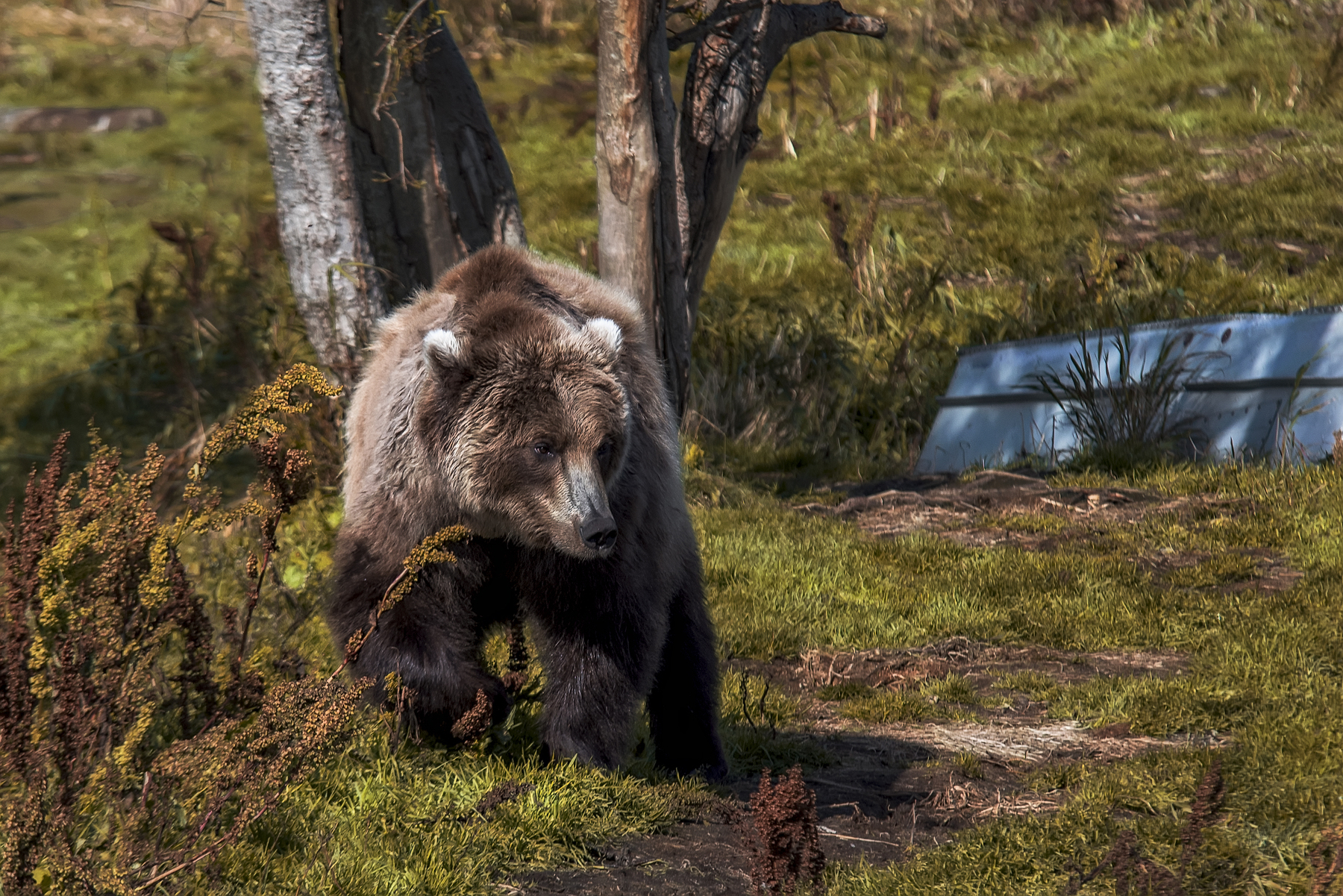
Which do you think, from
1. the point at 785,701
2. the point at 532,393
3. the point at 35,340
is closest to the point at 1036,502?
the point at 785,701

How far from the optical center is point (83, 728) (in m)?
3.53

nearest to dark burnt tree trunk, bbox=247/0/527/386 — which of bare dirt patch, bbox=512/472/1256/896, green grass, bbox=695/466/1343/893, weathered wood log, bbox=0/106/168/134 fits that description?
green grass, bbox=695/466/1343/893

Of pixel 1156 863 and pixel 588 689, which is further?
pixel 588 689

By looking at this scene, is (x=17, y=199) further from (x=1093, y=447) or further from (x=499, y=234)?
(x=1093, y=447)

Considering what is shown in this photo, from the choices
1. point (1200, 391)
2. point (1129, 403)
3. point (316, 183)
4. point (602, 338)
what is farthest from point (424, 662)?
point (1200, 391)

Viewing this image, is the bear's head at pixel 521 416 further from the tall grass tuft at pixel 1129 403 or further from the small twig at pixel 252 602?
the tall grass tuft at pixel 1129 403

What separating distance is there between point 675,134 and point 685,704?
382 centimetres

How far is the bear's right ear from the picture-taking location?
4.12 meters

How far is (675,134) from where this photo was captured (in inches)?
295

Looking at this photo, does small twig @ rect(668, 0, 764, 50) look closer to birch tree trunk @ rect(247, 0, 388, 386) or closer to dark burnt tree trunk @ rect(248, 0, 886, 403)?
dark burnt tree trunk @ rect(248, 0, 886, 403)

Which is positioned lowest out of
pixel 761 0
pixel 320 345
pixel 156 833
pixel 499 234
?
pixel 156 833

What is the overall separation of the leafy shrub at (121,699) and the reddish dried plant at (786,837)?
3.84 feet

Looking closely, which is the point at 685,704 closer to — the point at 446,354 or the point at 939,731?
the point at 939,731

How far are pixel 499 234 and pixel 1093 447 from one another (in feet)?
16.1
